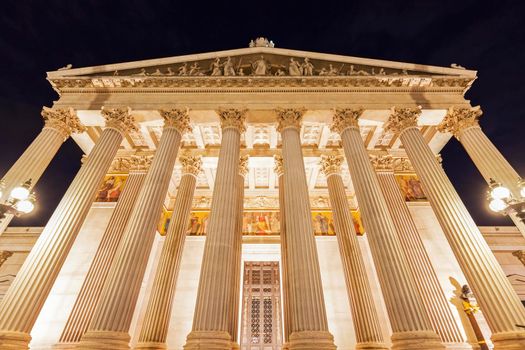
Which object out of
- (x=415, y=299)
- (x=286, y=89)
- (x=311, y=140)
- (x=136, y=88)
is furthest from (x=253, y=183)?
(x=415, y=299)

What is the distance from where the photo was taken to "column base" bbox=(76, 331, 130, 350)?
24.2ft

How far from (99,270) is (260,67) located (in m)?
12.5

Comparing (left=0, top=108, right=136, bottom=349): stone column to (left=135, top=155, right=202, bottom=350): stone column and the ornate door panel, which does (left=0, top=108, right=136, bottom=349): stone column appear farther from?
the ornate door panel

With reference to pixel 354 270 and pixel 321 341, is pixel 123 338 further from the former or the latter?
pixel 354 270

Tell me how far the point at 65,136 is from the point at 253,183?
1131 cm

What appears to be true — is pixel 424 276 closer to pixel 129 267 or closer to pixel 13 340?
pixel 129 267

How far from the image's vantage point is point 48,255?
9031 millimetres

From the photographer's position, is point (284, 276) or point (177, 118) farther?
point (177, 118)

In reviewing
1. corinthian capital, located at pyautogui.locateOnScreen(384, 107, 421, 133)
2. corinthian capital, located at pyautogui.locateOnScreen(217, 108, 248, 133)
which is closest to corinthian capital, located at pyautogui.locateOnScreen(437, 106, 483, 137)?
corinthian capital, located at pyautogui.locateOnScreen(384, 107, 421, 133)

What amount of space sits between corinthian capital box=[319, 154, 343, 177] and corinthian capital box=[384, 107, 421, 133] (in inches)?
150

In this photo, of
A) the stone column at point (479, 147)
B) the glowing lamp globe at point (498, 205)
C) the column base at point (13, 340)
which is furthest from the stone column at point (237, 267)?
the stone column at point (479, 147)

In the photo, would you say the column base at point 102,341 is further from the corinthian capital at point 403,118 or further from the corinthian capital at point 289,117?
the corinthian capital at point 403,118

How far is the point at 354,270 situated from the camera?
486 inches

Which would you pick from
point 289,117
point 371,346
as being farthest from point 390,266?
point 289,117
